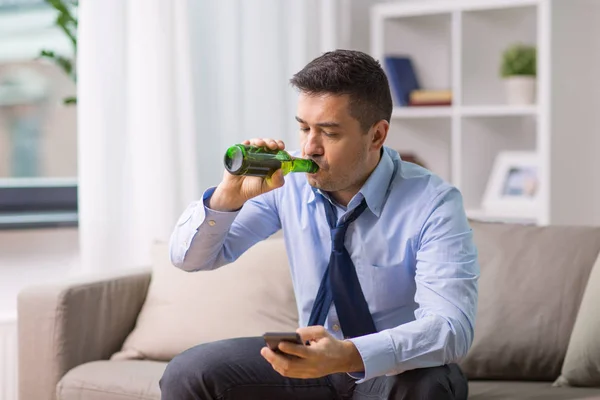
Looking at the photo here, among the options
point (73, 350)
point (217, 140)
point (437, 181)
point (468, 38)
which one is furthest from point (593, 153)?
point (73, 350)

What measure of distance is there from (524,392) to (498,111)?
166 cm

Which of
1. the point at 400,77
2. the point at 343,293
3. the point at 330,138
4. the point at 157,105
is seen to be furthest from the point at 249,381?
the point at 400,77

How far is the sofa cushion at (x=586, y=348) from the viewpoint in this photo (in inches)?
87.7

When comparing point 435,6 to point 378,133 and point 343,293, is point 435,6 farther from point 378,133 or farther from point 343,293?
point 343,293

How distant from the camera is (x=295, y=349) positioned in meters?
1.53

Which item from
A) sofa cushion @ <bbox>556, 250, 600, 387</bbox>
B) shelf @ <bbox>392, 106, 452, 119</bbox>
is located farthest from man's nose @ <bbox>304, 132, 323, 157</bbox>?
shelf @ <bbox>392, 106, 452, 119</bbox>

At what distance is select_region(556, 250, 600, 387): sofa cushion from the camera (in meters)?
2.23

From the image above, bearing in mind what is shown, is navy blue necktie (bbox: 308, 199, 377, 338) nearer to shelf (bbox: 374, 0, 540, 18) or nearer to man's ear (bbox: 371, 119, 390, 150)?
man's ear (bbox: 371, 119, 390, 150)

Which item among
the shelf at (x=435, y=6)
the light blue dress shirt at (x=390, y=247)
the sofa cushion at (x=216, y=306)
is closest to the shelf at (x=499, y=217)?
the shelf at (x=435, y=6)

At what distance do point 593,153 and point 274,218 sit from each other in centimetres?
189

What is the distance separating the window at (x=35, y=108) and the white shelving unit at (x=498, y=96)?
48.9 inches

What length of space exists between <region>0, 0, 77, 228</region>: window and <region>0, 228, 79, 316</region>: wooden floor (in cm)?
13

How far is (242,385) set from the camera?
190 cm

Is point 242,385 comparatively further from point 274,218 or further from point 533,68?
point 533,68
